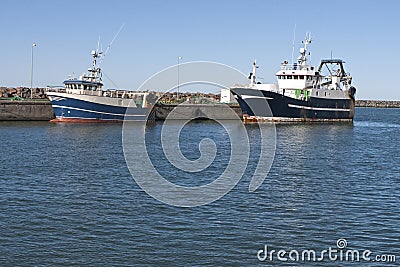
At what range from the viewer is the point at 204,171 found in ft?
90.9

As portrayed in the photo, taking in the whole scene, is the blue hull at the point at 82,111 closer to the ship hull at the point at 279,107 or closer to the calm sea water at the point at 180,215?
the ship hull at the point at 279,107

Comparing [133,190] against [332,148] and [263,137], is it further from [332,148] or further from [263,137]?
[263,137]

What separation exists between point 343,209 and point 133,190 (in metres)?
8.09

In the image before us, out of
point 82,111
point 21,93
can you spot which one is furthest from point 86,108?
point 21,93

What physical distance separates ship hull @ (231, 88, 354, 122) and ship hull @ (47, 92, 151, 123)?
→ 13.5 meters

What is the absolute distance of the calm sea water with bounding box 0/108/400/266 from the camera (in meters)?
14.4

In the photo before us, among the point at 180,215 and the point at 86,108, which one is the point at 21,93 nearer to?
the point at 86,108

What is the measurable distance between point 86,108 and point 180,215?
4353cm

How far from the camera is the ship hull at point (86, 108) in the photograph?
58969 mm

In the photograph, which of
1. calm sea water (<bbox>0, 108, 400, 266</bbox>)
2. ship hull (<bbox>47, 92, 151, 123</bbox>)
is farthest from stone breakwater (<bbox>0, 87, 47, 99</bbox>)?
calm sea water (<bbox>0, 108, 400, 266</bbox>)

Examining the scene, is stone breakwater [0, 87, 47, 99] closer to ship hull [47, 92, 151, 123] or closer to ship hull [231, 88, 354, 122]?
ship hull [47, 92, 151, 123]

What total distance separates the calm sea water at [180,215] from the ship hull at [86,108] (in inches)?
1077

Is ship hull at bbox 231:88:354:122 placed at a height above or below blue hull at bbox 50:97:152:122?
above

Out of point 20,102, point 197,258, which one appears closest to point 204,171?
point 197,258
